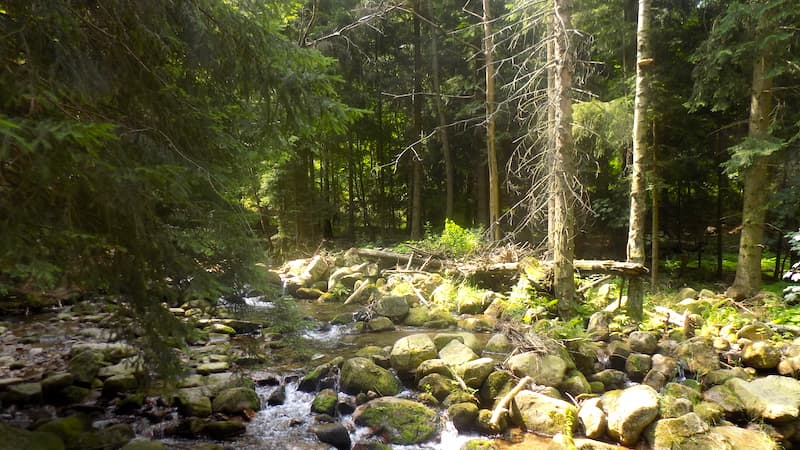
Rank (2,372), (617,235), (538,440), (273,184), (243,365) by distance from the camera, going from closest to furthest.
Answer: (538,440), (2,372), (243,365), (617,235), (273,184)

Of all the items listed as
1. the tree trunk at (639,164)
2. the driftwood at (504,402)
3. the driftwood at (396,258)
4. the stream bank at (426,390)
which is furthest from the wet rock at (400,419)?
the driftwood at (396,258)

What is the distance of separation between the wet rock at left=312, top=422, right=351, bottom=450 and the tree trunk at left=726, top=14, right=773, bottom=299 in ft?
29.6

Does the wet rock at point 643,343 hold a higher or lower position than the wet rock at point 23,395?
higher

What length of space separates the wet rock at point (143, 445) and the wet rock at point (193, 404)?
948mm

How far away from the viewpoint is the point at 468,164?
19719 millimetres

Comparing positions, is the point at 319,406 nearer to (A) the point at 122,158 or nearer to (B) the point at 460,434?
(B) the point at 460,434

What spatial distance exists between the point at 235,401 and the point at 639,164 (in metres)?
7.92

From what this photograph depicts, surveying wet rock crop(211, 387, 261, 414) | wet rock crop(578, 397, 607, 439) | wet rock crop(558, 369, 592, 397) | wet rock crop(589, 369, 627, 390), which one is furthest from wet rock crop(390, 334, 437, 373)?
wet rock crop(589, 369, 627, 390)

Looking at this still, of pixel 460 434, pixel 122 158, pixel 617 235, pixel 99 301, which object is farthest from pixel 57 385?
pixel 617 235

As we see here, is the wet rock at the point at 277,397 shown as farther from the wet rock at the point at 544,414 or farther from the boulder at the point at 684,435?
the boulder at the point at 684,435

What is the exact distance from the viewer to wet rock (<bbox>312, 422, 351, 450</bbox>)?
5.05 metres

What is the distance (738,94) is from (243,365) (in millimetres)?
11369

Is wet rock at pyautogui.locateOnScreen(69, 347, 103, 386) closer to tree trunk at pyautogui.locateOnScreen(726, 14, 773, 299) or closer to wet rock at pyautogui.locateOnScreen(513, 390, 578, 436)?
wet rock at pyautogui.locateOnScreen(513, 390, 578, 436)

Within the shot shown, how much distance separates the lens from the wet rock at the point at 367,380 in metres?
6.21
